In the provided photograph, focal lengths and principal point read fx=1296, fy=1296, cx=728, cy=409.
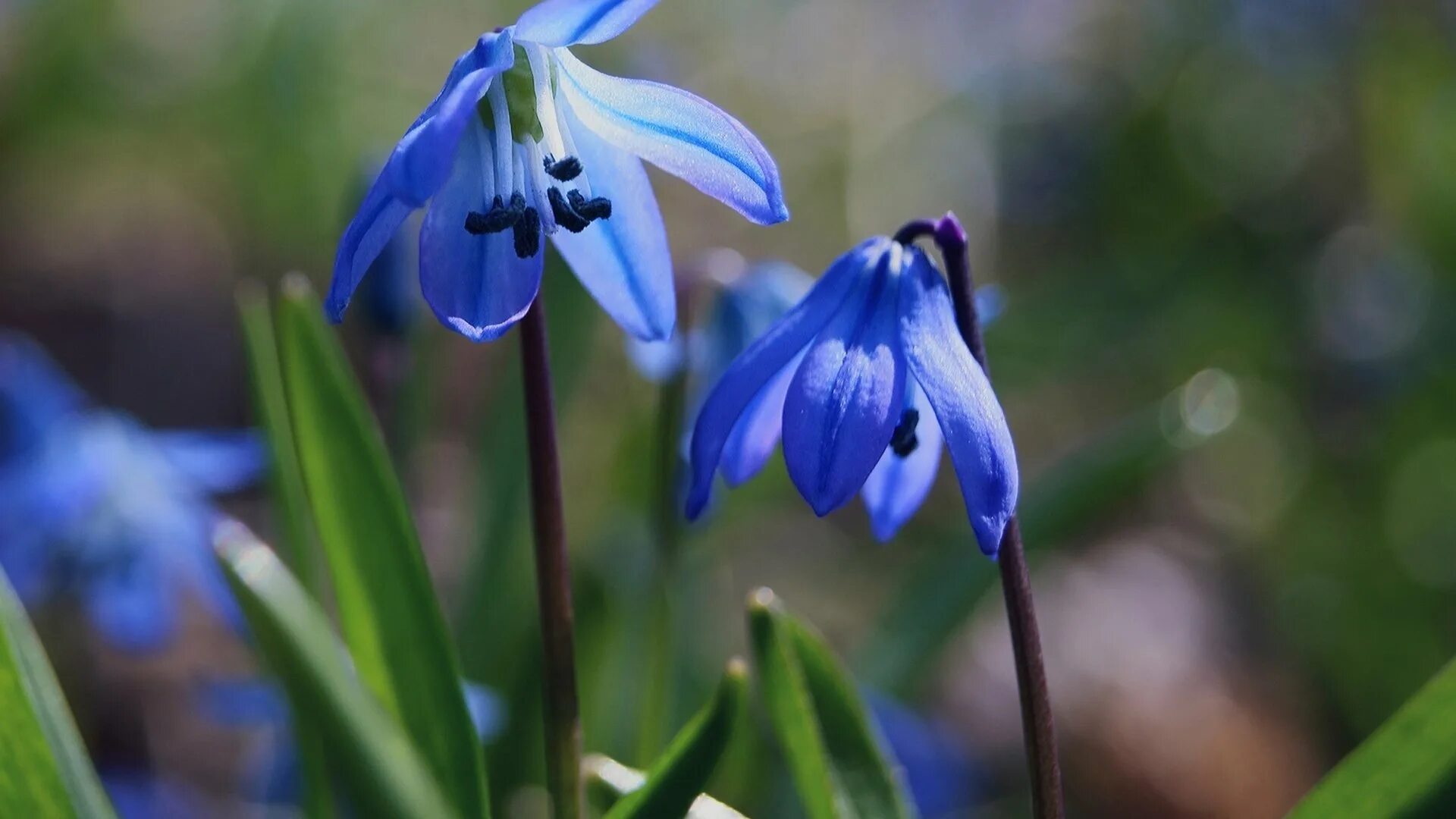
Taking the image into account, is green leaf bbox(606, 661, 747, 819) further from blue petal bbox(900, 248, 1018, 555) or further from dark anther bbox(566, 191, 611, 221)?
dark anther bbox(566, 191, 611, 221)

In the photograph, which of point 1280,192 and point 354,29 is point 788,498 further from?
point 354,29

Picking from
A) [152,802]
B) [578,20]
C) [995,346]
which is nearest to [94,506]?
[152,802]

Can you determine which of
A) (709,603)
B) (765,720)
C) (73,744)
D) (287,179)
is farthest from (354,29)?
(73,744)

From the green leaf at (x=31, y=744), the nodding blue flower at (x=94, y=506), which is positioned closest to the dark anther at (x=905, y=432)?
the green leaf at (x=31, y=744)

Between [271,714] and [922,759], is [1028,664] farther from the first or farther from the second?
[271,714]

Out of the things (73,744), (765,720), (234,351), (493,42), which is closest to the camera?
(493,42)

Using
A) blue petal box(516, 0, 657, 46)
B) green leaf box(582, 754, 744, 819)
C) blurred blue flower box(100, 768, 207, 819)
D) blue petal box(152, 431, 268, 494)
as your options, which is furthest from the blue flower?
blurred blue flower box(100, 768, 207, 819)
